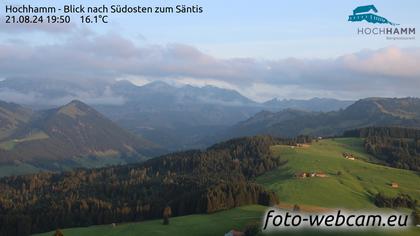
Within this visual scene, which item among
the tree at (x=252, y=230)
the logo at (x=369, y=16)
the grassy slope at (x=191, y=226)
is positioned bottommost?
the grassy slope at (x=191, y=226)

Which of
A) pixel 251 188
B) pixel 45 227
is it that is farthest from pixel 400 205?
pixel 45 227

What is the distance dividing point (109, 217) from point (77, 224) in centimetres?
1129

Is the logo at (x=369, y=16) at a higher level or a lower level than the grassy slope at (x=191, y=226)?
higher

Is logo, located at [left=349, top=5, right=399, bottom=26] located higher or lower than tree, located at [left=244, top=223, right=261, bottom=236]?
higher

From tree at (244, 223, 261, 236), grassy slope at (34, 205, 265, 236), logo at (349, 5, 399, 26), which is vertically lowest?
grassy slope at (34, 205, 265, 236)

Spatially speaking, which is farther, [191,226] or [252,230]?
[191,226]

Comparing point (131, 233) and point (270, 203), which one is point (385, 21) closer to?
point (270, 203)

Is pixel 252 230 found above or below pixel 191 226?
above

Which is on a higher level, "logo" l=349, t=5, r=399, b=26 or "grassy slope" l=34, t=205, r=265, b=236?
"logo" l=349, t=5, r=399, b=26

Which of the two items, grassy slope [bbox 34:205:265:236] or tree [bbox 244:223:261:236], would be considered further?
grassy slope [bbox 34:205:265:236]

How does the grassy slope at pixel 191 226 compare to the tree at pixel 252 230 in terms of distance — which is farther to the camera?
the grassy slope at pixel 191 226

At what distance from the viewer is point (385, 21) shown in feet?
619

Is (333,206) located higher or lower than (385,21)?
lower

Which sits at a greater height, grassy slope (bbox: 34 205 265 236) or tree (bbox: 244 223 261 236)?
tree (bbox: 244 223 261 236)
